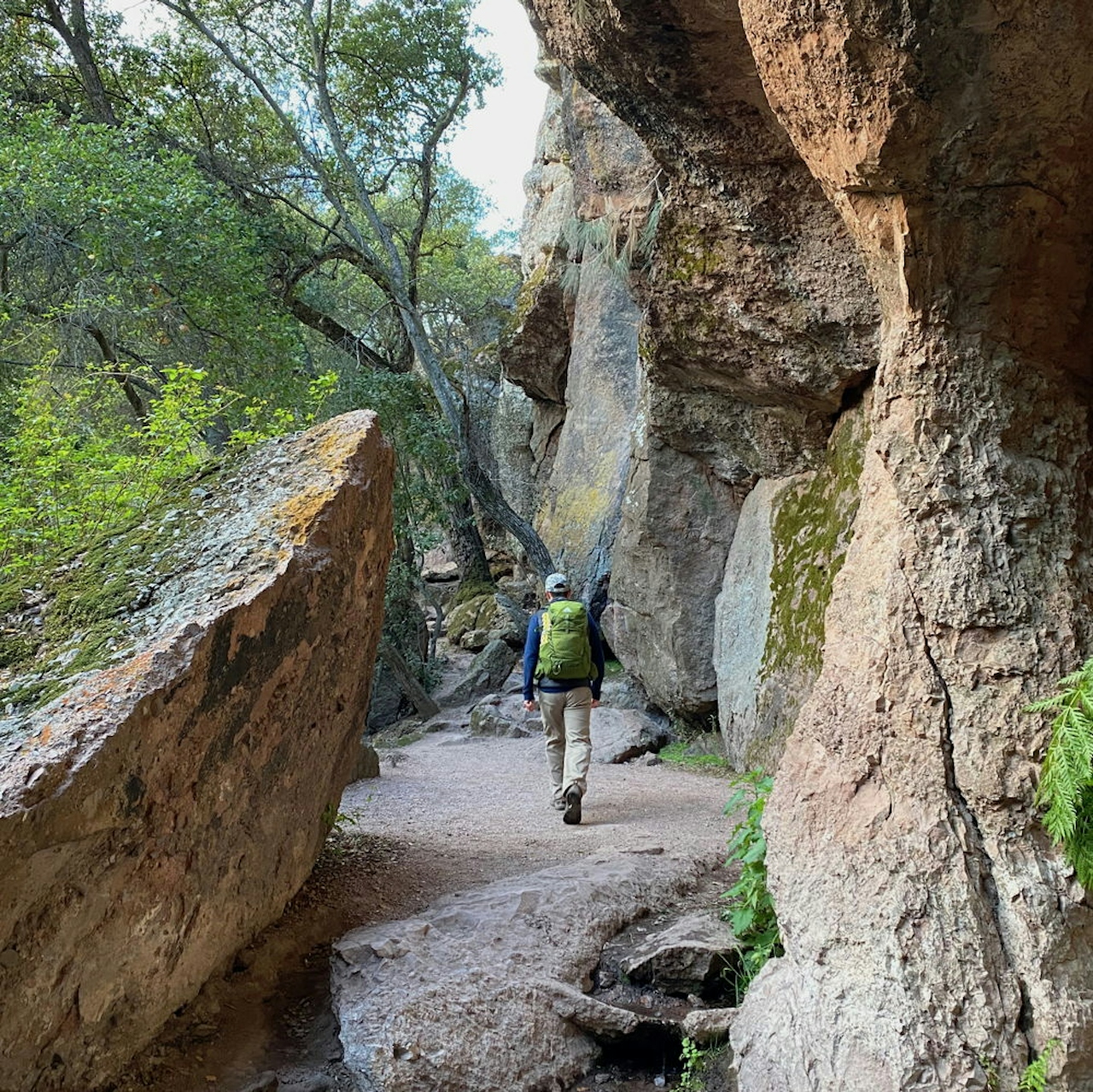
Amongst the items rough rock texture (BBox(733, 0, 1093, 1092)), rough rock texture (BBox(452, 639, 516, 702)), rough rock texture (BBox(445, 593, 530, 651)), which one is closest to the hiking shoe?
rough rock texture (BBox(733, 0, 1093, 1092))

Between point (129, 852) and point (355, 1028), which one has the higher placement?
point (129, 852)

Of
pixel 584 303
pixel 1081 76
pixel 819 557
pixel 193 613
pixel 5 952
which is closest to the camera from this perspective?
pixel 5 952

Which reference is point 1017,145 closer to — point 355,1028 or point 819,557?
point 355,1028

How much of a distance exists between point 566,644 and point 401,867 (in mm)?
2244

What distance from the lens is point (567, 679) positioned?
7164 millimetres

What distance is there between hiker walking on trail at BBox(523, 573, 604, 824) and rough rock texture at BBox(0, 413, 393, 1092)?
2263 millimetres

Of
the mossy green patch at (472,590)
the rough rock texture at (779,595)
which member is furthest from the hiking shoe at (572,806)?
the mossy green patch at (472,590)

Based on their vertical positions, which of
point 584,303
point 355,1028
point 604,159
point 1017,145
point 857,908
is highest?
point 604,159

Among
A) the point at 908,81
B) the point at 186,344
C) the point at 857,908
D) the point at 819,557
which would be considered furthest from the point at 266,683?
the point at 186,344

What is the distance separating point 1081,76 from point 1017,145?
0.27m

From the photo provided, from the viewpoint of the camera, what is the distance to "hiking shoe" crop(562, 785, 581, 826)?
268 inches

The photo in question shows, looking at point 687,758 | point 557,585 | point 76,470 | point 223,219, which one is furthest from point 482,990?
point 223,219

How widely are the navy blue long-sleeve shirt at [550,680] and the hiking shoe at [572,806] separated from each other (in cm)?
74

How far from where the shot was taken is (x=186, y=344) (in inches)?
495
